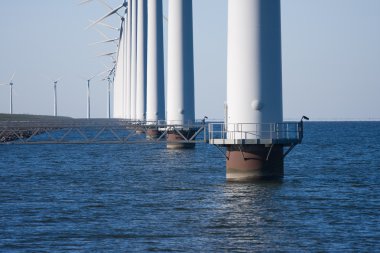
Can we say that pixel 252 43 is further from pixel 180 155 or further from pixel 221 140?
pixel 180 155

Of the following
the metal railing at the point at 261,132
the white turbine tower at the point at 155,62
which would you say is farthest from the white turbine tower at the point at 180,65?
the metal railing at the point at 261,132

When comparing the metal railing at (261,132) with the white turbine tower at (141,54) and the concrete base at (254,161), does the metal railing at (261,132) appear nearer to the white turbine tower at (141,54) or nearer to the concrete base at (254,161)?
the concrete base at (254,161)

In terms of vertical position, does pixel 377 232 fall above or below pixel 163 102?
below

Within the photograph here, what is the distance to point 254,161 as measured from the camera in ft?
182

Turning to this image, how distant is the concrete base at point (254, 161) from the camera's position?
5538cm

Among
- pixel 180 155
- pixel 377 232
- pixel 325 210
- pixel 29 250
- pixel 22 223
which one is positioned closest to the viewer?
pixel 29 250

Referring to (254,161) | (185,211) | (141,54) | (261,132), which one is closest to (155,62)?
(141,54)

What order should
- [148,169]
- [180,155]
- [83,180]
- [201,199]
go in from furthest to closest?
[180,155] < [148,169] < [83,180] < [201,199]

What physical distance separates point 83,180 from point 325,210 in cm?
2396

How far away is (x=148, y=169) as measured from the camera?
77125 mm

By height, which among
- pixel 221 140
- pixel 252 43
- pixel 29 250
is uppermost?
pixel 252 43

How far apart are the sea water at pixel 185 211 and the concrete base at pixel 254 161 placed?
2.35 ft

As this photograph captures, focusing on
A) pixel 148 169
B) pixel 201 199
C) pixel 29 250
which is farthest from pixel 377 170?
pixel 29 250

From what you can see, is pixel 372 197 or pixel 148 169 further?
pixel 148 169
